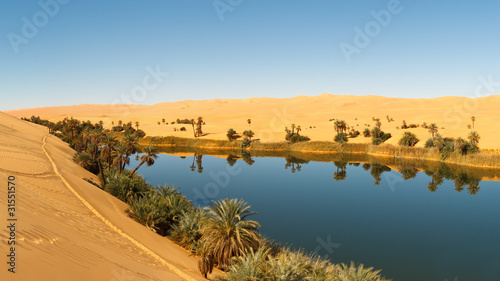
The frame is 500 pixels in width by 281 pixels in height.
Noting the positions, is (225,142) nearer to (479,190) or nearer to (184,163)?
(184,163)

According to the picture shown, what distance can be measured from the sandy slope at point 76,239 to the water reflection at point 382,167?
1159 inches

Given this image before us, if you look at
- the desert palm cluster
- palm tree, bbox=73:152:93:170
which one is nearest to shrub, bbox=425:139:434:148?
the desert palm cluster

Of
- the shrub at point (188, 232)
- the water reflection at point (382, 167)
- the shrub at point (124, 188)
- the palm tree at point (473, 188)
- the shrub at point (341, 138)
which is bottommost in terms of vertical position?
the palm tree at point (473, 188)

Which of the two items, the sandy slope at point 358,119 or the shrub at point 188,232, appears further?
the sandy slope at point 358,119

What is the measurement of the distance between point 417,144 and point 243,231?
59656mm

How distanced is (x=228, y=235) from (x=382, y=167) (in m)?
43.4

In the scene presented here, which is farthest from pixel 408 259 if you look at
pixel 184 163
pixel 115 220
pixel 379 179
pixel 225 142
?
pixel 225 142

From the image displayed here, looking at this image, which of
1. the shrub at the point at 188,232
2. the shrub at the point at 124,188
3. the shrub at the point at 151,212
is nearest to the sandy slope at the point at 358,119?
the shrub at the point at 124,188

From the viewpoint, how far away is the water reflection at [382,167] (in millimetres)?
41500

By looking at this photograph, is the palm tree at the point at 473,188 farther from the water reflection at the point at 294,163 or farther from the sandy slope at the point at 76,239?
the sandy slope at the point at 76,239

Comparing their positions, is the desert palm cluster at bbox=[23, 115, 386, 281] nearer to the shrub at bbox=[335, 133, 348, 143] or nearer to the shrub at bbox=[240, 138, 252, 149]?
the shrub at bbox=[240, 138, 252, 149]

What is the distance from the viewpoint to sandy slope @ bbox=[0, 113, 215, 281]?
8.38m

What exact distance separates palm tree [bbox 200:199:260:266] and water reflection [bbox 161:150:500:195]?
2998 centimetres

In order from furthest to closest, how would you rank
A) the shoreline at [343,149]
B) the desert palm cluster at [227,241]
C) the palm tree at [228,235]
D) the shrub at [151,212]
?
the shoreline at [343,149]
the shrub at [151,212]
the palm tree at [228,235]
the desert palm cluster at [227,241]
